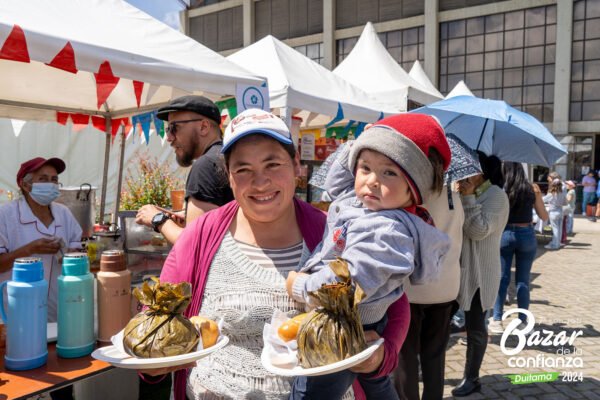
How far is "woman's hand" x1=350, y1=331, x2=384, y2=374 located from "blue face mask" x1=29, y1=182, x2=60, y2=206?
2907 mm

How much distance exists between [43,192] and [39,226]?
0.83 ft

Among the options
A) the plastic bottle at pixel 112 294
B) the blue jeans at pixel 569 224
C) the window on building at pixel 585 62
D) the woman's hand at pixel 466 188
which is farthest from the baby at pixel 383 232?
the window on building at pixel 585 62

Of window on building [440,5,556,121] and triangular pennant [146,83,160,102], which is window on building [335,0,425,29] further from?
triangular pennant [146,83,160,102]

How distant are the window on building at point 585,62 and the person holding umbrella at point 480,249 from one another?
21059mm

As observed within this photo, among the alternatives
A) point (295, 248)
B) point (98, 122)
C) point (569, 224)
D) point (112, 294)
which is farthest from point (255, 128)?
point (569, 224)

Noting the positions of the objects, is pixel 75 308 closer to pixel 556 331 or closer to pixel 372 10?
pixel 556 331

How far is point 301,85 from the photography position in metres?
5.70

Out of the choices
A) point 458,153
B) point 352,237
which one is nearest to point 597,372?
point 458,153

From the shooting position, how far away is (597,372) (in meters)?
4.34

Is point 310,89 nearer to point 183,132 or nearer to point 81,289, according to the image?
point 183,132

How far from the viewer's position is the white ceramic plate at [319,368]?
1.23 metres

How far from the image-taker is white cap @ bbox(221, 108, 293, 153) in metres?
1.53

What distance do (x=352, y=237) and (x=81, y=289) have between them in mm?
1154

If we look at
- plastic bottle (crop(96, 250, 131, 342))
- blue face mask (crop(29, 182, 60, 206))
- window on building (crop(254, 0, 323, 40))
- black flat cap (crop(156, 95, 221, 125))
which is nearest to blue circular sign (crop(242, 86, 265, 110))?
black flat cap (crop(156, 95, 221, 125))
